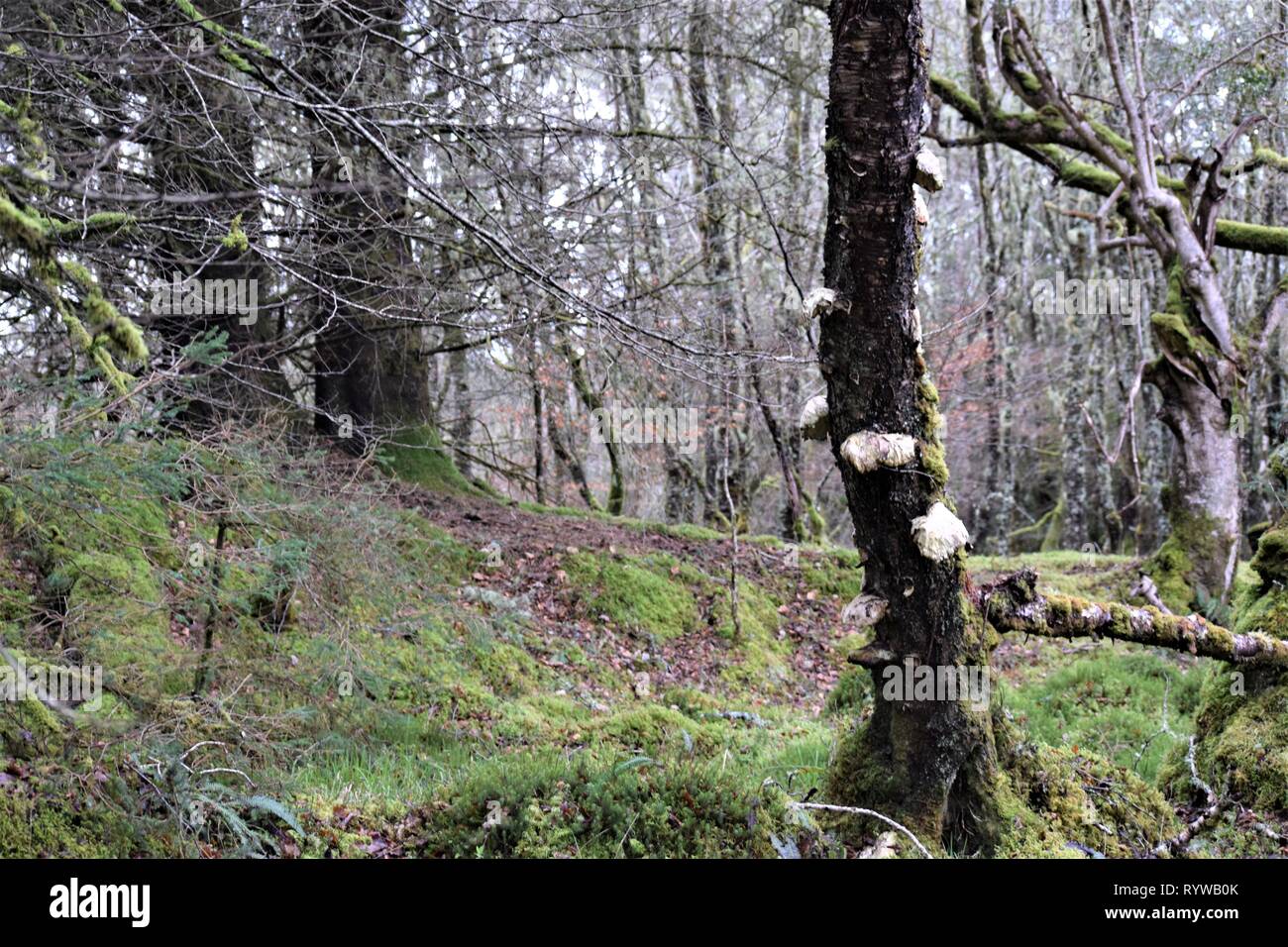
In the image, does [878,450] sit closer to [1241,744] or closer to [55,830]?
[1241,744]

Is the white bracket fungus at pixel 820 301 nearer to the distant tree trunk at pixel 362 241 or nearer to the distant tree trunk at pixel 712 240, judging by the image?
the distant tree trunk at pixel 712 240

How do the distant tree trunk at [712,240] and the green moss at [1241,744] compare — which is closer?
the green moss at [1241,744]

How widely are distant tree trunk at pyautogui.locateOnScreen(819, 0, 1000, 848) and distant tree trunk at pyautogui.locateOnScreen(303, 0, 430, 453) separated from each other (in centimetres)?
291

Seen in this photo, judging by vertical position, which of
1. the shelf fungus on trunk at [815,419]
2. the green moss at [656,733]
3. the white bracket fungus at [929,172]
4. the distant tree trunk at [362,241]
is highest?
the distant tree trunk at [362,241]

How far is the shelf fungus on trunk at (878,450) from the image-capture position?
3381 mm

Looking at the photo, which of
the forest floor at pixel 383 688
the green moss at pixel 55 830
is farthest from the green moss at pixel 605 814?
the green moss at pixel 55 830

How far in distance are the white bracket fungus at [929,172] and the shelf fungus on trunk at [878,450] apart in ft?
3.08

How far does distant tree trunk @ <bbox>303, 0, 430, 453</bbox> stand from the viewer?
6363 millimetres

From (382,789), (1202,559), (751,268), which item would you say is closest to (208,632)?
(382,789)

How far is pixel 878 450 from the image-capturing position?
339 centimetres

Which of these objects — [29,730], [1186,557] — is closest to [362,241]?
[29,730]

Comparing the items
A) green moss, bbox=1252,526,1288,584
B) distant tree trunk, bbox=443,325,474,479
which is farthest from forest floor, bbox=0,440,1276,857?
distant tree trunk, bbox=443,325,474,479

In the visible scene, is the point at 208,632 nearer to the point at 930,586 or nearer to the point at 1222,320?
the point at 930,586

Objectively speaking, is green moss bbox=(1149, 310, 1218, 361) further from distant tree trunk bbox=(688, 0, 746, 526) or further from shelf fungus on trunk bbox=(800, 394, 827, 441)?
shelf fungus on trunk bbox=(800, 394, 827, 441)
